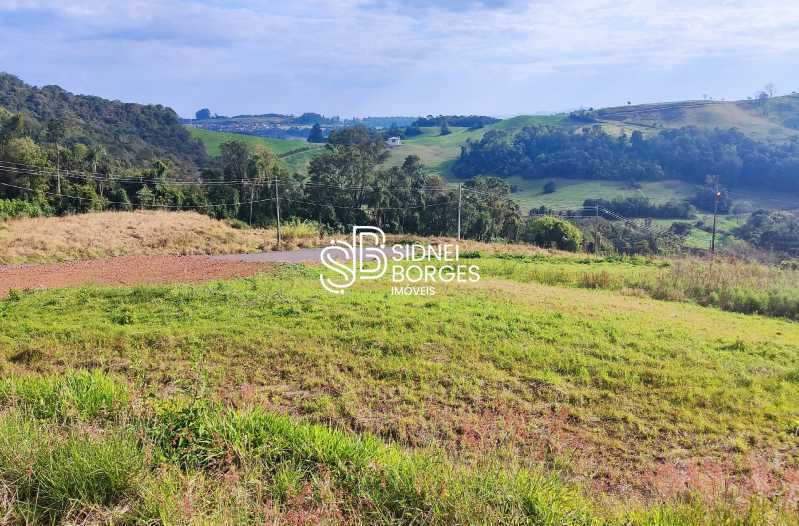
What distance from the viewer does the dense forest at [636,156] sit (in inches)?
3177

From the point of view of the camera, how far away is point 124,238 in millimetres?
24125

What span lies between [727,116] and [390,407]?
128011 millimetres

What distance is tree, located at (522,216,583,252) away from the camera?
1578 inches

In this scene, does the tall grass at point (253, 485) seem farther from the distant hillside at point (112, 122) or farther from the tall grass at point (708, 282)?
the distant hillside at point (112, 122)

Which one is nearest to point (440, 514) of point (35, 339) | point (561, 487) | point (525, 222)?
point (561, 487)

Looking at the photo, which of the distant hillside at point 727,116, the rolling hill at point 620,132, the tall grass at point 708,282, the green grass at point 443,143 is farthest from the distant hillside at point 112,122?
the distant hillside at point 727,116

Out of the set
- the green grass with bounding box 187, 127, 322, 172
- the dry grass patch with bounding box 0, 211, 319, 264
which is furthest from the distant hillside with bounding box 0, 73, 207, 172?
the dry grass patch with bounding box 0, 211, 319, 264

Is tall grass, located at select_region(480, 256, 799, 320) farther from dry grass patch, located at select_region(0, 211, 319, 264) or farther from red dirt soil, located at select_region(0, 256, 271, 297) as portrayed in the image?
dry grass patch, located at select_region(0, 211, 319, 264)

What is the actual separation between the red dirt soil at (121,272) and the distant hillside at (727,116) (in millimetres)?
104915

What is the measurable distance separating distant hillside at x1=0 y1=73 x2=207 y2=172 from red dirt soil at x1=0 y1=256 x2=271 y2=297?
125ft

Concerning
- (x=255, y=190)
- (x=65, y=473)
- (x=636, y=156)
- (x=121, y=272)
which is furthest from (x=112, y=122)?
(x=636, y=156)

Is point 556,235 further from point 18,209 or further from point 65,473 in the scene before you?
point 65,473

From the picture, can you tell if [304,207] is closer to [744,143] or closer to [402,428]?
[402,428]

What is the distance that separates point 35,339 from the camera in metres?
8.66
